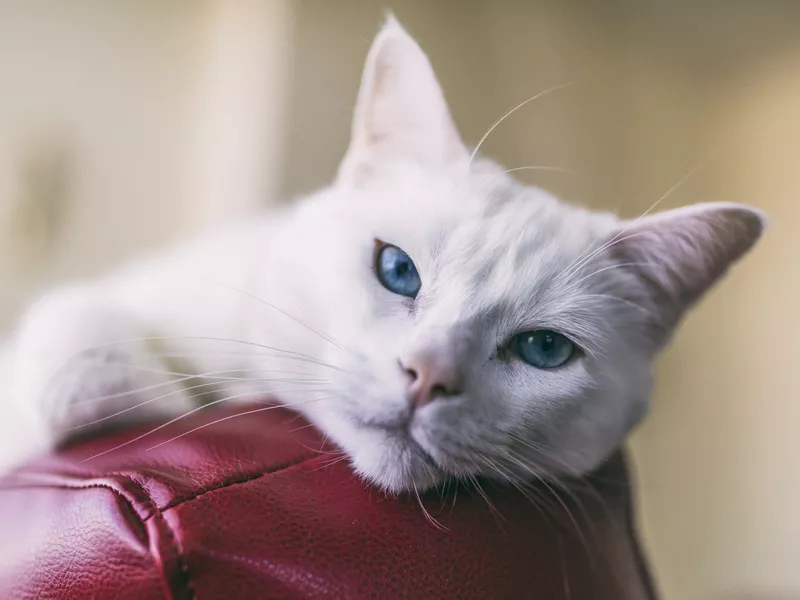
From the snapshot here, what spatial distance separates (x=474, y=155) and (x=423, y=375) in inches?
14.5

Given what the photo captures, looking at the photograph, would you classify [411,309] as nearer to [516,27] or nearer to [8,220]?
[516,27]

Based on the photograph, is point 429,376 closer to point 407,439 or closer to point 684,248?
point 407,439

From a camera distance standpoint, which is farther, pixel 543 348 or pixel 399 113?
pixel 399 113

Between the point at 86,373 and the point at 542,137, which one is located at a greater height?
the point at 542,137

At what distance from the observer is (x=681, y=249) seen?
79cm

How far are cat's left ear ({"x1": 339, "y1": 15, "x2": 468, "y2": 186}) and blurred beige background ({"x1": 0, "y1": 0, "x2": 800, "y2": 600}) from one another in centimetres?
28

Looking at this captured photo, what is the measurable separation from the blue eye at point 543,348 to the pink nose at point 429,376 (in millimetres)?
130

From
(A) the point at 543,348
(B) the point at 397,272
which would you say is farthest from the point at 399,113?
(A) the point at 543,348

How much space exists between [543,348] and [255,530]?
404mm

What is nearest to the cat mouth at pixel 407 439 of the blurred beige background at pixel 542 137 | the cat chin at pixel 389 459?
the cat chin at pixel 389 459

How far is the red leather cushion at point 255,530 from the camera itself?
44cm

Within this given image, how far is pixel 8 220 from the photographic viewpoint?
5.42ft

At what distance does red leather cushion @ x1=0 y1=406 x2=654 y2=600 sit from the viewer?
17.2 inches

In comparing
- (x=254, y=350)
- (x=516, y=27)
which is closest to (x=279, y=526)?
(x=254, y=350)
